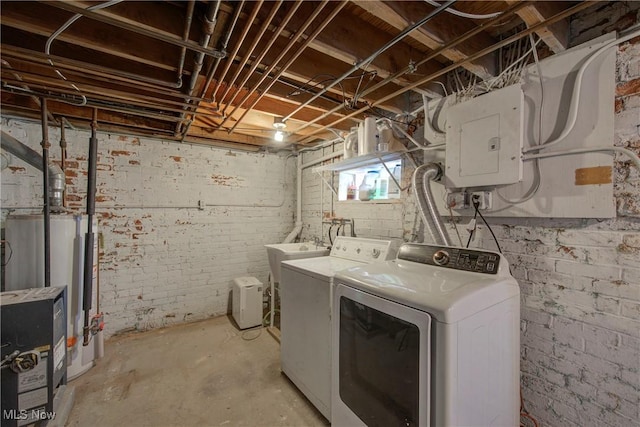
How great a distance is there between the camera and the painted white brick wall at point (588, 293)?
3.93ft

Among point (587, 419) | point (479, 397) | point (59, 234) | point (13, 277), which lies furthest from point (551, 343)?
point (13, 277)

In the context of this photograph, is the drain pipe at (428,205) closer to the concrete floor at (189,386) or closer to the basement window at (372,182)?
the basement window at (372,182)

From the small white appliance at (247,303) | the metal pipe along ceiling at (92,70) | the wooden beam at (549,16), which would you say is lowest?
the small white appliance at (247,303)

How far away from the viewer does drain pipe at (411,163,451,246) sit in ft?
5.53

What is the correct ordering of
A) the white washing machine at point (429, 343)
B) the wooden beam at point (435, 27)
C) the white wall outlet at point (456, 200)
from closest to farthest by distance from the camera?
the white washing machine at point (429, 343)
the wooden beam at point (435, 27)
the white wall outlet at point (456, 200)

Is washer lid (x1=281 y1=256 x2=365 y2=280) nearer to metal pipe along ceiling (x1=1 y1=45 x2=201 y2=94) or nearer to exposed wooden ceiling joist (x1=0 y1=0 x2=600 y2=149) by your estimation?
exposed wooden ceiling joist (x1=0 y1=0 x2=600 y2=149)

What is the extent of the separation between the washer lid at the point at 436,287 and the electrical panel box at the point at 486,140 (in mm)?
549

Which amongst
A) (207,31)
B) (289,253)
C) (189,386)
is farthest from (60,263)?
(207,31)

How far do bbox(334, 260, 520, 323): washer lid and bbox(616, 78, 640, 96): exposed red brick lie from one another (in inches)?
38.7

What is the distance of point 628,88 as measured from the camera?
1205 millimetres

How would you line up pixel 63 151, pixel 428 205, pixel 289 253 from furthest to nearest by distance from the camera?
pixel 289 253
pixel 63 151
pixel 428 205

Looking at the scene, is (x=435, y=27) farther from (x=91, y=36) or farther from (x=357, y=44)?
(x=91, y=36)

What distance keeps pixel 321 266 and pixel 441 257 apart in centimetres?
89

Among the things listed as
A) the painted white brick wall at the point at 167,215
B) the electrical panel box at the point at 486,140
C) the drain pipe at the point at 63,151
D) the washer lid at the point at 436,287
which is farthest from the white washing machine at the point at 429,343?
the drain pipe at the point at 63,151
